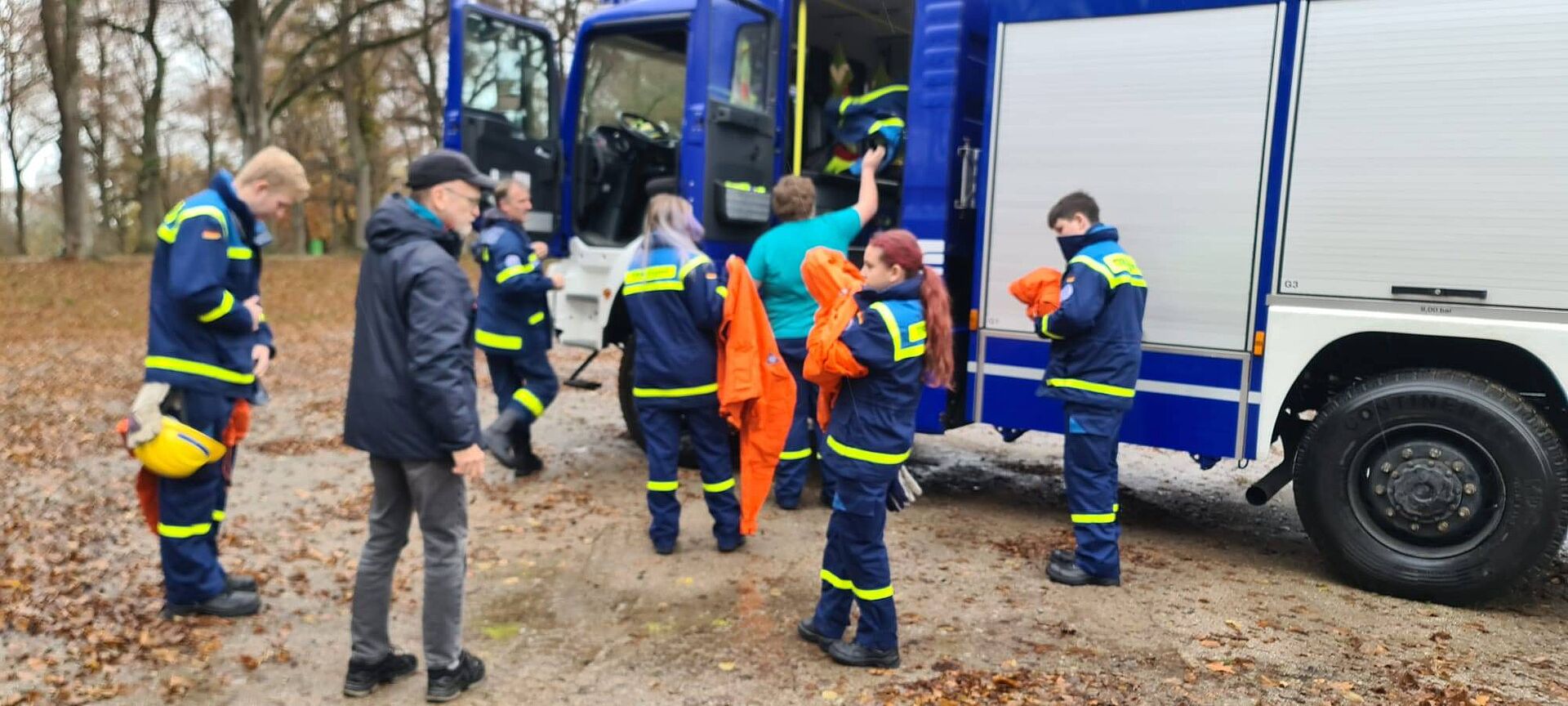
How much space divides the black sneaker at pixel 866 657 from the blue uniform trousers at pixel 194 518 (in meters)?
2.37

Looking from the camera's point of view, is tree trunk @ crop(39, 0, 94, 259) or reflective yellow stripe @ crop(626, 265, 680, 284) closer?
reflective yellow stripe @ crop(626, 265, 680, 284)

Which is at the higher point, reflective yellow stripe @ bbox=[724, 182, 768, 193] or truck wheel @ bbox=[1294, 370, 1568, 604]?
reflective yellow stripe @ bbox=[724, 182, 768, 193]

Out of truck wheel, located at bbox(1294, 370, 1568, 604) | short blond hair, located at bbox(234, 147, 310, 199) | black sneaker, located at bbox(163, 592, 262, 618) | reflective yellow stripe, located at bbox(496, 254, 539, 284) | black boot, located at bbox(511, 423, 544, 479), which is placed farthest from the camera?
black boot, located at bbox(511, 423, 544, 479)

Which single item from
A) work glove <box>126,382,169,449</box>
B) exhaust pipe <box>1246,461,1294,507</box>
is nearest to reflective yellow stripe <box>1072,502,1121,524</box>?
exhaust pipe <box>1246,461,1294,507</box>

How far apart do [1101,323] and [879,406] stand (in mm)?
1349

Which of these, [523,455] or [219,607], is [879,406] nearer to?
[219,607]

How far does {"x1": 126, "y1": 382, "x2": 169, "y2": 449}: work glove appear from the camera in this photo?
3.94 meters

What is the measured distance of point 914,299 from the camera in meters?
3.85

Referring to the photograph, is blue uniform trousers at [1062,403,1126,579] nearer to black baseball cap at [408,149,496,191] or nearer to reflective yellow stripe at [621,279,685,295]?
reflective yellow stripe at [621,279,685,295]

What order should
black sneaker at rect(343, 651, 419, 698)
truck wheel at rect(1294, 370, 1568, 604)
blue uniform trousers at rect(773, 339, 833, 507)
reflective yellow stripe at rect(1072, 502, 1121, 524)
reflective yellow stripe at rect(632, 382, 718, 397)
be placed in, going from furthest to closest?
blue uniform trousers at rect(773, 339, 833, 507) < reflective yellow stripe at rect(632, 382, 718, 397) < reflective yellow stripe at rect(1072, 502, 1121, 524) < truck wheel at rect(1294, 370, 1568, 604) < black sneaker at rect(343, 651, 419, 698)

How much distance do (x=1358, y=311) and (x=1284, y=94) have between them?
952 millimetres

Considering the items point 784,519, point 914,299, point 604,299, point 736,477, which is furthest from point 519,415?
point 914,299

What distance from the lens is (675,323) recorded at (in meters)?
5.13

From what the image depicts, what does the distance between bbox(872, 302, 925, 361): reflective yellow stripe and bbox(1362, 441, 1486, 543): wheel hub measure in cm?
227
